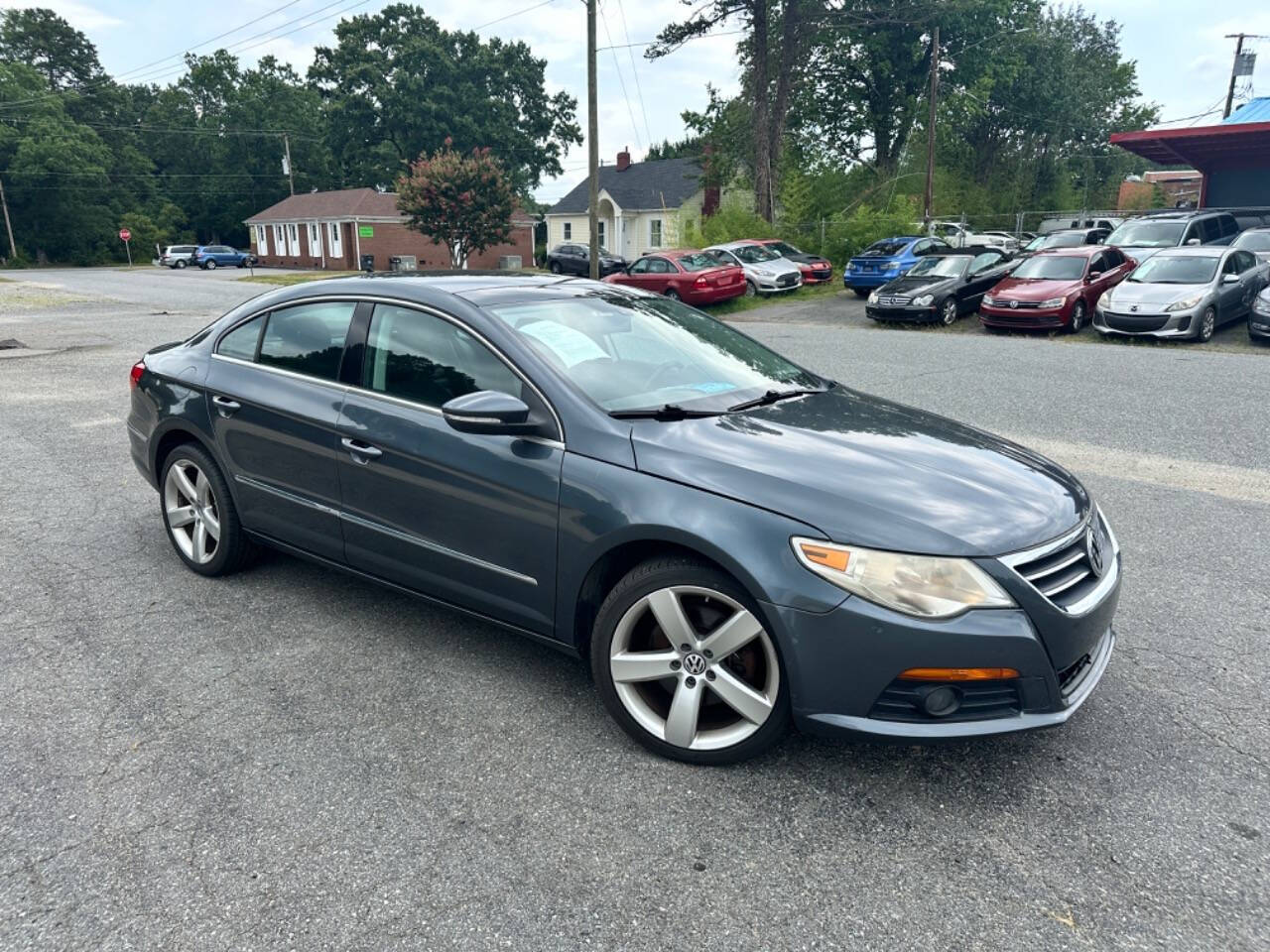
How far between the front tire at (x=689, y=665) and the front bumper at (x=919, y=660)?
0.12m

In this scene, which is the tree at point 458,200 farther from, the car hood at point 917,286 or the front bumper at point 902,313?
the car hood at point 917,286

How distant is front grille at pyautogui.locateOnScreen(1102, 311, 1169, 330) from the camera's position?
1497 cm

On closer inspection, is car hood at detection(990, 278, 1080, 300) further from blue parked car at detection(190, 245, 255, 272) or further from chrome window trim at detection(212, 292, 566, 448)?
blue parked car at detection(190, 245, 255, 272)

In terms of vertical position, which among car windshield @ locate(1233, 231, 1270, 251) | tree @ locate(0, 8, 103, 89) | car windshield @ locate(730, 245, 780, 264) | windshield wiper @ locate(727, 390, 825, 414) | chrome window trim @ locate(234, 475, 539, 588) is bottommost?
chrome window trim @ locate(234, 475, 539, 588)

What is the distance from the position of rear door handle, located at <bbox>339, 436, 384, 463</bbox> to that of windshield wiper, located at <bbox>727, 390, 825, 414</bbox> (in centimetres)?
144

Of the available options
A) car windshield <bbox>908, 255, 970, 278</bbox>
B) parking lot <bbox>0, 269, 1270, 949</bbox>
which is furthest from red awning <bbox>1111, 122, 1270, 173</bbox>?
parking lot <bbox>0, 269, 1270, 949</bbox>

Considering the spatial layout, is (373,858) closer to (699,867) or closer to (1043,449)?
(699,867)

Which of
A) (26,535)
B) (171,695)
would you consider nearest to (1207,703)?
(171,695)

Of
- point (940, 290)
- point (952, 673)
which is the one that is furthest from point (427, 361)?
point (940, 290)

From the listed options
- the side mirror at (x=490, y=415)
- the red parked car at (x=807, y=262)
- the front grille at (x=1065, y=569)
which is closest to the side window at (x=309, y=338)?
the side mirror at (x=490, y=415)

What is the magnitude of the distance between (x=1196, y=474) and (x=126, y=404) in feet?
32.9

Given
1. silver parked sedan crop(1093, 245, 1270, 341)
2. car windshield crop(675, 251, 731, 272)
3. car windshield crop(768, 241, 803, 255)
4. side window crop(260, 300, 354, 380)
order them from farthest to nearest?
car windshield crop(768, 241, 803, 255)
car windshield crop(675, 251, 731, 272)
silver parked sedan crop(1093, 245, 1270, 341)
side window crop(260, 300, 354, 380)

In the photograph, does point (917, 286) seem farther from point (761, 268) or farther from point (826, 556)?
point (826, 556)

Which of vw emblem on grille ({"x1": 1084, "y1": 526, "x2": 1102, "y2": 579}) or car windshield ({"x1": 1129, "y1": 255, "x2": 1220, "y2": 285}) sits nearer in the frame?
vw emblem on grille ({"x1": 1084, "y1": 526, "x2": 1102, "y2": 579})
